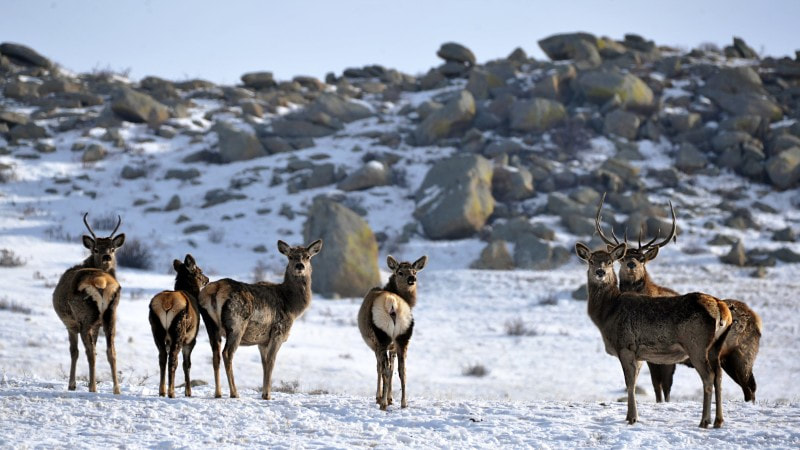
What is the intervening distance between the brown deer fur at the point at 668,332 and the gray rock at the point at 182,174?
29.0 meters

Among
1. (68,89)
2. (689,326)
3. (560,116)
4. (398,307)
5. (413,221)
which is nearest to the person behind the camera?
(689,326)

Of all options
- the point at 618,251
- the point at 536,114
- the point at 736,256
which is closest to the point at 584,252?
the point at 618,251

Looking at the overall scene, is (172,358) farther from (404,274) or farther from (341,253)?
(341,253)

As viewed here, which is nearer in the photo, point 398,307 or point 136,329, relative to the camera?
point 398,307

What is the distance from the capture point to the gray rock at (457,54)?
177 ft

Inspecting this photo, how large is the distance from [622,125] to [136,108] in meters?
24.7

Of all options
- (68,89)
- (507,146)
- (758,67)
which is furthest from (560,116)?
(68,89)

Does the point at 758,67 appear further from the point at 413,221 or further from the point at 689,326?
the point at 689,326

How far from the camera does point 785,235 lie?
30203mm

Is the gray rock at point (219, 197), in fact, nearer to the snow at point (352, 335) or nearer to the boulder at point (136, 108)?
the snow at point (352, 335)

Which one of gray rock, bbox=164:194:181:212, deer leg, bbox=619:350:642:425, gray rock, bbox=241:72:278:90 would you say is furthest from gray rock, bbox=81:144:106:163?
deer leg, bbox=619:350:642:425

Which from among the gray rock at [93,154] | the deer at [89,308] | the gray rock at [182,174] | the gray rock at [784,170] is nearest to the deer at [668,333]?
the deer at [89,308]

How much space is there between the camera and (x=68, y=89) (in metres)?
45.2

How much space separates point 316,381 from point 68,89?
3581cm
